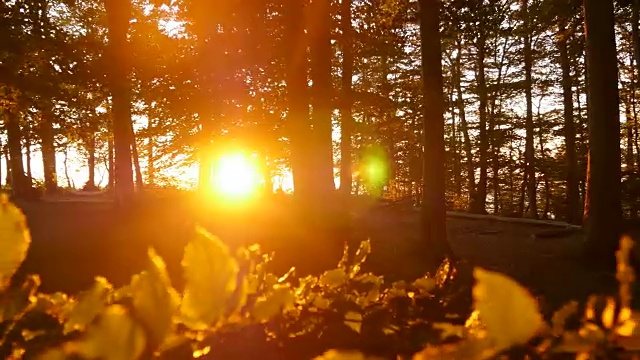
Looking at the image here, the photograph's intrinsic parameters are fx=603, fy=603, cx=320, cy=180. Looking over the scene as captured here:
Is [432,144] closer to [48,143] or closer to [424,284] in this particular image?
[424,284]

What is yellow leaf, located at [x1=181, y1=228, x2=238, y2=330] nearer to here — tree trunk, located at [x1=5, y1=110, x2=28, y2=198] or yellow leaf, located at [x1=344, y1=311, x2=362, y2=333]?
yellow leaf, located at [x1=344, y1=311, x2=362, y2=333]

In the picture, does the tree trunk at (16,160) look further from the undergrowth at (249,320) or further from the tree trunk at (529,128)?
the undergrowth at (249,320)

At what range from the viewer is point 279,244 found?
12.0 meters

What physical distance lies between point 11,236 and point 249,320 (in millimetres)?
297

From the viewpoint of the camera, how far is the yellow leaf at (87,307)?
888 mm

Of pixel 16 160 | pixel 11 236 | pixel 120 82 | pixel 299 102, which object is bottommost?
pixel 11 236

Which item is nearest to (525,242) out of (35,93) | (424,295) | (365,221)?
(365,221)

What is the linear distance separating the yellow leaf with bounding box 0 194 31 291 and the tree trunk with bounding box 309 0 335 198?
1255cm

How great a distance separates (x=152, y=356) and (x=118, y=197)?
15.9 m

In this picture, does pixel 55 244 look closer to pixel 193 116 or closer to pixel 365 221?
pixel 193 116

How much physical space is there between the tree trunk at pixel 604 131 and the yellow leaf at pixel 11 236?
37.3 ft

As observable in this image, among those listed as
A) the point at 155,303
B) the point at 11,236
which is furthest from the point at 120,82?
the point at 155,303

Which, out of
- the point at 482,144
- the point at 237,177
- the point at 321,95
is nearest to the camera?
the point at 321,95

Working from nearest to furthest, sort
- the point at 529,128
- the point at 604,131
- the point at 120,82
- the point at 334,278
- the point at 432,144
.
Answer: the point at 334,278 → the point at 604,131 → the point at 432,144 → the point at 120,82 → the point at 529,128
